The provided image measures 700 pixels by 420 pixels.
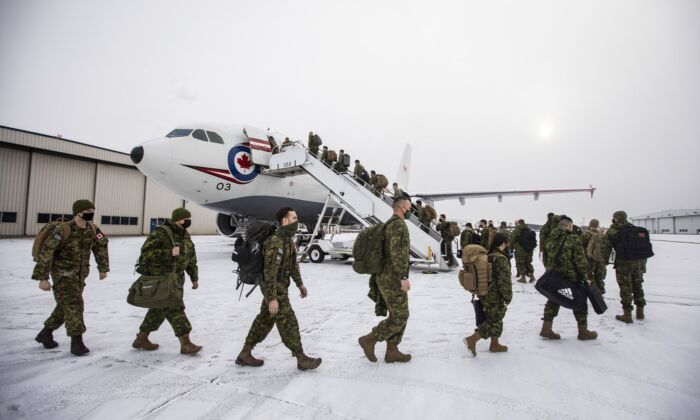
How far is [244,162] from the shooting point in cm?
1156

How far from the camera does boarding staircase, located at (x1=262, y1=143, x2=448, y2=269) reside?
1076 cm

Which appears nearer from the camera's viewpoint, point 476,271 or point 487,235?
point 476,271

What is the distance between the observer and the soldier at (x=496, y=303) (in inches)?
148

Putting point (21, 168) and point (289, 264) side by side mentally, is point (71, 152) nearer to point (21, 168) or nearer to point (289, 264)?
point (21, 168)

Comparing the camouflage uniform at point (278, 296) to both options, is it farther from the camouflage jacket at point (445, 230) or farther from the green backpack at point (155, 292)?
the camouflage jacket at point (445, 230)

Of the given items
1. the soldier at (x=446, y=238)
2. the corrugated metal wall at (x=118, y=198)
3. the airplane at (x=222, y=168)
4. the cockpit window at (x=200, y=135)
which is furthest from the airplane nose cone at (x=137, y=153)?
the corrugated metal wall at (x=118, y=198)

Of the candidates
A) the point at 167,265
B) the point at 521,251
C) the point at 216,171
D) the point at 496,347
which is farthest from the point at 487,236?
the point at 167,265

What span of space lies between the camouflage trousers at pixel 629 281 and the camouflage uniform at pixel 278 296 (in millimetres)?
5146

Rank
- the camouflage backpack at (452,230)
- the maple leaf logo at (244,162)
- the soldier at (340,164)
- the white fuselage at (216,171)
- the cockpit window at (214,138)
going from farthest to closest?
1. the soldier at (340,164)
2. the maple leaf logo at (244,162)
3. the camouflage backpack at (452,230)
4. the cockpit window at (214,138)
5. the white fuselage at (216,171)

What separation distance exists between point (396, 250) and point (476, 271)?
1.03 metres

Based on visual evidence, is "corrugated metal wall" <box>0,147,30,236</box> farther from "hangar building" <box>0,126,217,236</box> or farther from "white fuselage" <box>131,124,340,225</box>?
"white fuselage" <box>131,124,340,225</box>

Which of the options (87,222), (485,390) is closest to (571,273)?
(485,390)

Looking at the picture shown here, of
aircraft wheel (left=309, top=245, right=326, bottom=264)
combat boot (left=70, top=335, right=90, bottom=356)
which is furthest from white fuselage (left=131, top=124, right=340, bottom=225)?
combat boot (left=70, top=335, right=90, bottom=356)

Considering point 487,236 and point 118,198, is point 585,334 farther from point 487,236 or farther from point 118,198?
point 118,198
